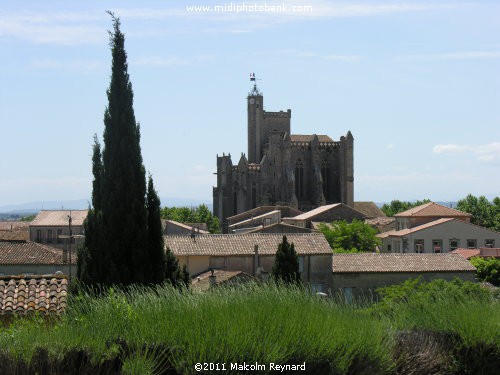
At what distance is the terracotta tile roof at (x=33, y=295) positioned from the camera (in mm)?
16297

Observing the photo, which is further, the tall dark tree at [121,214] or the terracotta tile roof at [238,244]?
the terracotta tile roof at [238,244]

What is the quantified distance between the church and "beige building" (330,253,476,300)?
66.2 metres

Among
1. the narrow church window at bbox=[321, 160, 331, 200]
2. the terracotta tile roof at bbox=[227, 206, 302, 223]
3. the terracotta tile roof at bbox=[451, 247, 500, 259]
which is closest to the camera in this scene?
the terracotta tile roof at bbox=[451, 247, 500, 259]

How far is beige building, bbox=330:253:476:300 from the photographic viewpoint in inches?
1790

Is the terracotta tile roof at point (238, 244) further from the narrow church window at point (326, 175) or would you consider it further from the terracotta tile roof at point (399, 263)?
the narrow church window at point (326, 175)

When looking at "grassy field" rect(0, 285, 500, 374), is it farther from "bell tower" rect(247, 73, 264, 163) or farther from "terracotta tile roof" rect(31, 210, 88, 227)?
"bell tower" rect(247, 73, 264, 163)

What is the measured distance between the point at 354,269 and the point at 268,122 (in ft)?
278

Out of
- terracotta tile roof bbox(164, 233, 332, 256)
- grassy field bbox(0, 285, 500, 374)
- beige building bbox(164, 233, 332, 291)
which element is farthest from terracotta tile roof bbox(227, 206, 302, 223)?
grassy field bbox(0, 285, 500, 374)

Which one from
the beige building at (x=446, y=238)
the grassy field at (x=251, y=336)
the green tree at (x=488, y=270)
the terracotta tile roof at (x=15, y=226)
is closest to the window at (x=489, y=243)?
the beige building at (x=446, y=238)

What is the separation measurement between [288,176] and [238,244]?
7029 centimetres

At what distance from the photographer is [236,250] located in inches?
1791

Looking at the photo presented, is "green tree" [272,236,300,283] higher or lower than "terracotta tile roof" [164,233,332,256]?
lower

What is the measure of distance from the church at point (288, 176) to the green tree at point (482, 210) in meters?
16.6

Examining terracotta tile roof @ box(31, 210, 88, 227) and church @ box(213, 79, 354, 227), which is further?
church @ box(213, 79, 354, 227)
